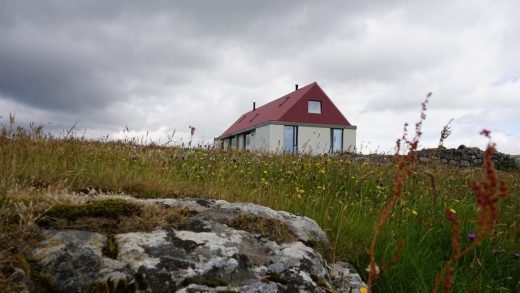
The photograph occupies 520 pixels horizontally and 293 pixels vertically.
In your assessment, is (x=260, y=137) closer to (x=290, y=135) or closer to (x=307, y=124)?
(x=290, y=135)

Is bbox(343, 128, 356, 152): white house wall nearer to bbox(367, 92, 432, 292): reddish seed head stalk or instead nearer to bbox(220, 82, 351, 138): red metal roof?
bbox(220, 82, 351, 138): red metal roof

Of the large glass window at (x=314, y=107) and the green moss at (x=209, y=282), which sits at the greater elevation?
the large glass window at (x=314, y=107)

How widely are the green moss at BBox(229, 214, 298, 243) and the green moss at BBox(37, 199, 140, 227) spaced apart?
28.9 inches

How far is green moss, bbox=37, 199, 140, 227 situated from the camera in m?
2.55

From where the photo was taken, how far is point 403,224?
468 cm

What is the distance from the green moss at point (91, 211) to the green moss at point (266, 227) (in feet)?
2.41

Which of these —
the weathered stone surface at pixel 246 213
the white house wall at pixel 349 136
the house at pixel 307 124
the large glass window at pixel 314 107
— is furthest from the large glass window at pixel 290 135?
the weathered stone surface at pixel 246 213

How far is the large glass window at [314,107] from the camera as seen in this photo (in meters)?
36.0

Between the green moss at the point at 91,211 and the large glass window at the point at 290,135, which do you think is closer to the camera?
the green moss at the point at 91,211

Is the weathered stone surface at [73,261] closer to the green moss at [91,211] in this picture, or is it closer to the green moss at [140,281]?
the green moss at [140,281]

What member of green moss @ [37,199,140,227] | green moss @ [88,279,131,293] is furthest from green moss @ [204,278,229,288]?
green moss @ [37,199,140,227]

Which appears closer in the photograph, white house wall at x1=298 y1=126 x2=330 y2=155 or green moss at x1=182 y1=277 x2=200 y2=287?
green moss at x1=182 y1=277 x2=200 y2=287

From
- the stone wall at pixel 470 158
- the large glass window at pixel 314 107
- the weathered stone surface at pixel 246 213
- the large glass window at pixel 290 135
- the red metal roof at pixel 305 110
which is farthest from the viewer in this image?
the large glass window at pixel 314 107

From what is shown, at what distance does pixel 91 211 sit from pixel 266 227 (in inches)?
47.6
